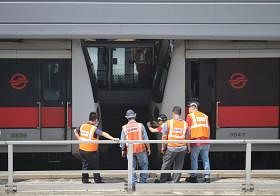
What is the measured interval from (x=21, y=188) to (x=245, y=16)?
18.2 feet

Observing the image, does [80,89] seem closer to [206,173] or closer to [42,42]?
[42,42]

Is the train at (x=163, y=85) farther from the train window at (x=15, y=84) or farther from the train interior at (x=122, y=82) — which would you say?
the train interior at (x=122, y=82)

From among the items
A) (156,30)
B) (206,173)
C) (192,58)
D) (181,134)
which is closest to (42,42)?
(156,30)

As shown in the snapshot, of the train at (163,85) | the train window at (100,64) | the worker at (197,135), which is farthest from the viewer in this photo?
the train window at (100,64)

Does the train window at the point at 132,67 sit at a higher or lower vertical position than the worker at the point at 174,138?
higher

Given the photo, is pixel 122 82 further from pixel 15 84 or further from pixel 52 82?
pixel 15 84

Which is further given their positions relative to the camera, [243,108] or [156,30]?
[243,108]

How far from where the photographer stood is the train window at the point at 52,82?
36.1ft

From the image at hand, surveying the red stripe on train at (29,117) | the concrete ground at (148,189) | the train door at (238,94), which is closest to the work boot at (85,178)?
the concrete ground at (148,189)

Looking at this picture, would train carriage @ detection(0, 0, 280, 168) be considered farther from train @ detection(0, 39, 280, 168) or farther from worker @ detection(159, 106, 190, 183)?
worker @ detection(159, 106, 190, 183)

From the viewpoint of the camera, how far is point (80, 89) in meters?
10.8

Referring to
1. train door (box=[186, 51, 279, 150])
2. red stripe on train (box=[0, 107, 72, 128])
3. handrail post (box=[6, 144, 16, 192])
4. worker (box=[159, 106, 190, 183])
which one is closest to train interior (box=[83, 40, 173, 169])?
train door (box=[186, 51, 279, 150])

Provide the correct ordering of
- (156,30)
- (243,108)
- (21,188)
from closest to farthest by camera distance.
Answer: (21,188), (156,30), (243,108)

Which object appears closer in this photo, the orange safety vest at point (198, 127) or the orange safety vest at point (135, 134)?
the orange safety vest at point (135, 134)
